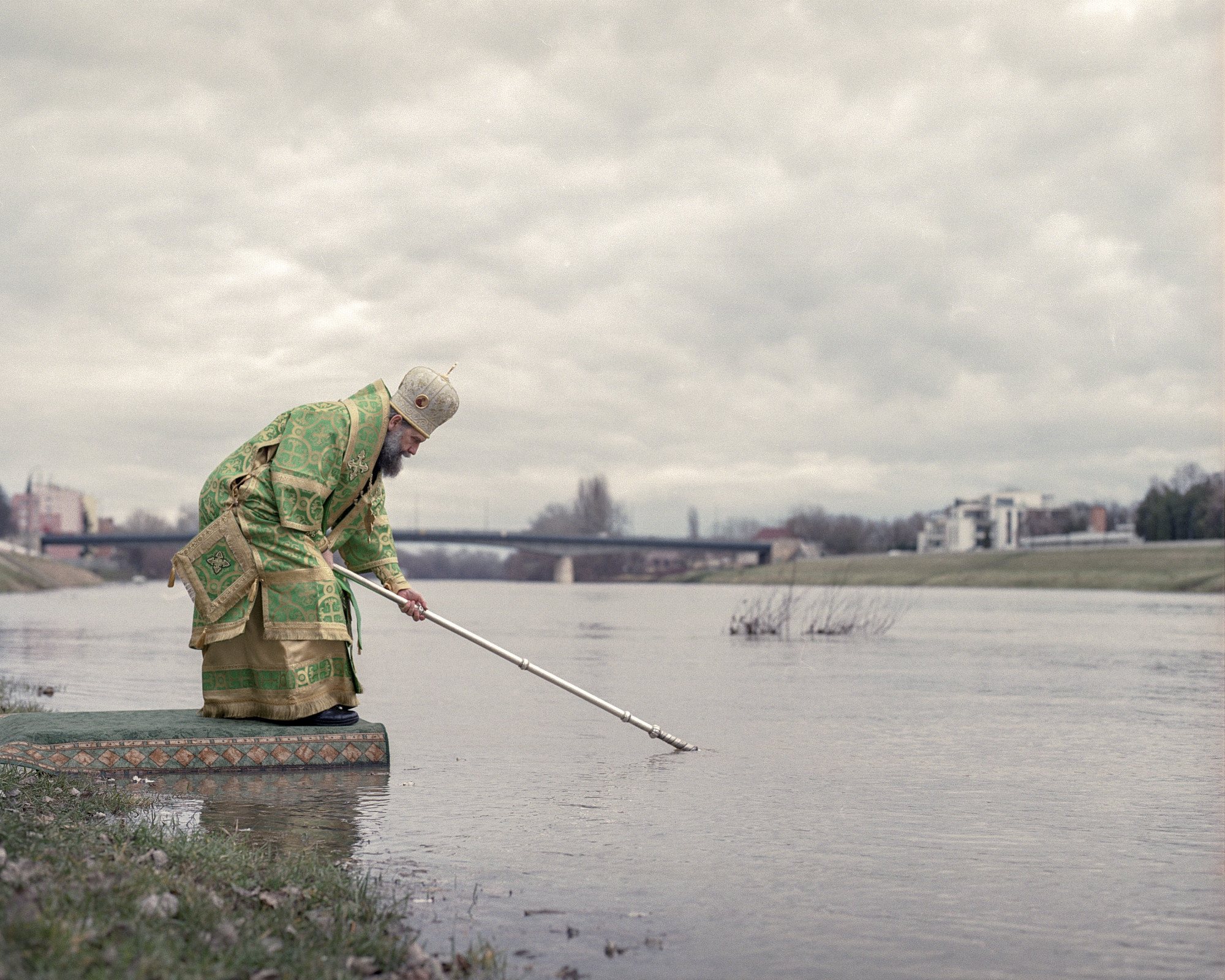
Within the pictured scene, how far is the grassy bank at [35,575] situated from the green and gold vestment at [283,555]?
2492 inches

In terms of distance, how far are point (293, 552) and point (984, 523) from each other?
18563 centimetres

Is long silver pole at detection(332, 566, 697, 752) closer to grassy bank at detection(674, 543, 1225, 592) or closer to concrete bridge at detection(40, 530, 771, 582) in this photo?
grassy bank at detection(674, 543, 1225, 592)

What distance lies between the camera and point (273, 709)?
24.3 ft

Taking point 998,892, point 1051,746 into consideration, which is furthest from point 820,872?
point 1051,746

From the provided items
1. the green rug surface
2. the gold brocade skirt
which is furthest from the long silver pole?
the green rug surface

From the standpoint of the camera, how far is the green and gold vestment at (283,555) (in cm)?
723

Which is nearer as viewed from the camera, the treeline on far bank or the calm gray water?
the calm gray water

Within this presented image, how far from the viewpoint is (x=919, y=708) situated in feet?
40.8

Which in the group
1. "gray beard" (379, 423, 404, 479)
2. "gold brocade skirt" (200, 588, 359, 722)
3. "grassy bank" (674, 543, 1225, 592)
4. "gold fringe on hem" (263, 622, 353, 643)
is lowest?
"grassy bank" (674, 543, 1225, 592)

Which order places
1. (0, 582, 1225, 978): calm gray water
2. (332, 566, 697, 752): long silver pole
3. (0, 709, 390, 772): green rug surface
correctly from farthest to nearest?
1. (332, 566, 697, 752): long silver pole
2. (0, 709, 390, 772): green rug surface
3. (0, 582, 1225, 978): calm gray water

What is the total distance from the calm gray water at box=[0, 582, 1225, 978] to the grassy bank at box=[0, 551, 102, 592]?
58.4 m

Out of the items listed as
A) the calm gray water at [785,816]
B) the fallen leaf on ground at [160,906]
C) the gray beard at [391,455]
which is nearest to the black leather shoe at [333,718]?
the calm gray water at [785,816]

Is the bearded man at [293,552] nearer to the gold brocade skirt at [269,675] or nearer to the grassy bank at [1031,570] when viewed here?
the gold brocade skirt at [269,675]

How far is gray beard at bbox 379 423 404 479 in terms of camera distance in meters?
7.64
